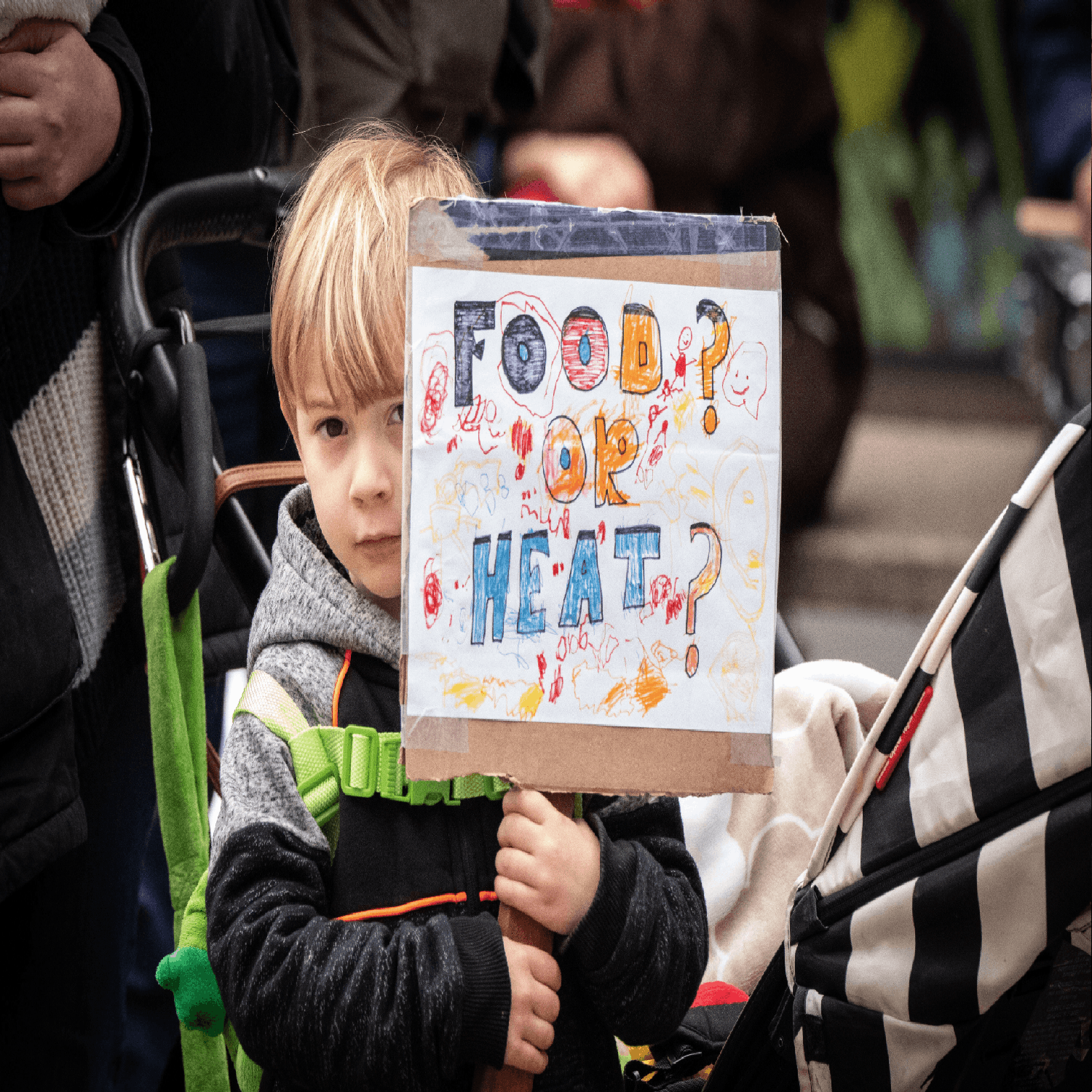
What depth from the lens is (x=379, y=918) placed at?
84 centimetres

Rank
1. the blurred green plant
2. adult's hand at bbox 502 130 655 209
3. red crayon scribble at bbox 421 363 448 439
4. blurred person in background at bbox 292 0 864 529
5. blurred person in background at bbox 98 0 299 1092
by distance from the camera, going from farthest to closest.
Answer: the blurred green plant → adult's hand at bbox 502 130 655 209 → blurred person in background at bbox 292 0 864 529 → blurred person in background at bbox 98 0 299 1092 → red crayon scribble at bbox 421 363 448 439

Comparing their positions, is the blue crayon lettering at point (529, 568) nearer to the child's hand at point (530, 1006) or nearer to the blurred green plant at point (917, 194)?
the child's hand at point (530, 1006)

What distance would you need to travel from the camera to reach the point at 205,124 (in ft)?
3.93

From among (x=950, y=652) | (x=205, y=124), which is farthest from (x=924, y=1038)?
(x=205, y=124)

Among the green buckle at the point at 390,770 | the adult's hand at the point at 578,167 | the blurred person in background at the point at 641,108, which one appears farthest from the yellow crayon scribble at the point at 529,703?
the adult's hand at the point at 578,167

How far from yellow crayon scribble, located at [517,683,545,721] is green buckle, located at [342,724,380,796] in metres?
0.12

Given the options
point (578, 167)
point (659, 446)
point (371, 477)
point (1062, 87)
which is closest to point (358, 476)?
point (371, 477)

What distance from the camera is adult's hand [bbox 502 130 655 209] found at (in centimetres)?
228

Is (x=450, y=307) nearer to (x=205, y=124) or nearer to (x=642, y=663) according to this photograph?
(x=642, y=663)

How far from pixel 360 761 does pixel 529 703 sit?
0.14 m

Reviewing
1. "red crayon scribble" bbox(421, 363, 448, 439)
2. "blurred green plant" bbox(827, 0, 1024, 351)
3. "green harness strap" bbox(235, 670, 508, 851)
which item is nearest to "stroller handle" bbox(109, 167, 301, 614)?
"green harness strap" bbox(235, 670, 508, 851)

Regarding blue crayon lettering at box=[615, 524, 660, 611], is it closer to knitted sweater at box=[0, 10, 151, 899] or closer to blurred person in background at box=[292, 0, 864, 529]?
knitted sweater at box=[0, 10, 151, 899]

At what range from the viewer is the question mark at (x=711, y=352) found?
799 mm

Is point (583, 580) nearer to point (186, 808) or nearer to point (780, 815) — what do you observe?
point (186, 808)
